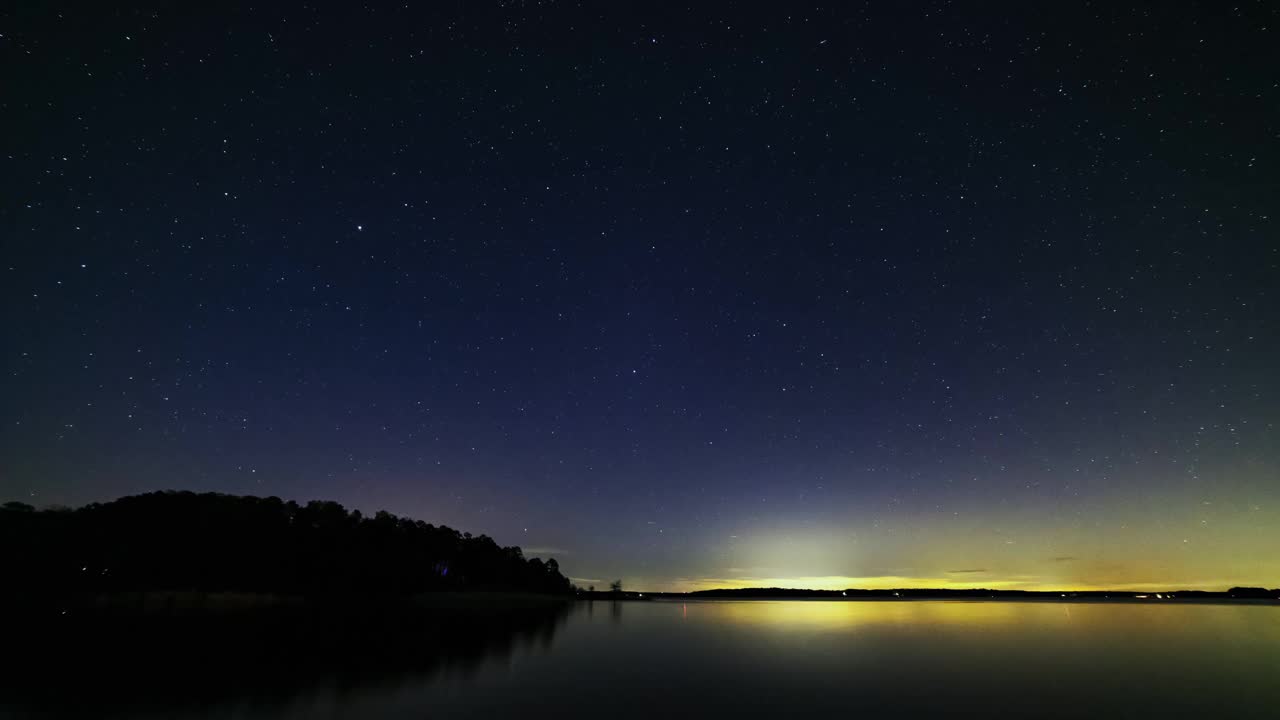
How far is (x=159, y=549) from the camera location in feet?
273

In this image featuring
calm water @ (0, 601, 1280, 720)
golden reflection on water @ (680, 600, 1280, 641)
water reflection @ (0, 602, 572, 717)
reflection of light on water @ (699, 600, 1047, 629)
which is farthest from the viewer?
reflection of light on water @ (699, 600, 1047, 629)

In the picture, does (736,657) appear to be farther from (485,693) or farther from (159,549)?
(159,549)

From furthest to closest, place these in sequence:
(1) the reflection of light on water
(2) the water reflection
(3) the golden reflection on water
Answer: (1) the reflection of light on water → (3) the golden reflection on water → (2) the water reflection

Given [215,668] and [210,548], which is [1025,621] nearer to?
[215,668]

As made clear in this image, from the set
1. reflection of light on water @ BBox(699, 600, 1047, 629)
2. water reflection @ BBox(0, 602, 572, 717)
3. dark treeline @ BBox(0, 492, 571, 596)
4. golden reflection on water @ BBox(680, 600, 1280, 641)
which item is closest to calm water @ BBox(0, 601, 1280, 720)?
water reflection @ BBox(0, 602, 572, 717)

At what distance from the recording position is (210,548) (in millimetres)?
88312

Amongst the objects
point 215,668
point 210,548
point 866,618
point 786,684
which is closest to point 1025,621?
point 866,618

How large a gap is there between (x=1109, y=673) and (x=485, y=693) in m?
30.2

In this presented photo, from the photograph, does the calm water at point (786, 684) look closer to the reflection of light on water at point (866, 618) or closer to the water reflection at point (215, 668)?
the water reflection at point (215, 668)

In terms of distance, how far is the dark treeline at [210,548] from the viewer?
250 ft

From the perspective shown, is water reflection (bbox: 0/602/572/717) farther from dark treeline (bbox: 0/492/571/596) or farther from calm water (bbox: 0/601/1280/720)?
dark treeline (bbox: 0/492/571/596)

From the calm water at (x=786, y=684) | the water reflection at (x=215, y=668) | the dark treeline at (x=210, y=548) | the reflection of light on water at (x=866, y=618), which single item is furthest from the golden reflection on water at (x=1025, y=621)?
the dark treeline at (x=210, y=548)

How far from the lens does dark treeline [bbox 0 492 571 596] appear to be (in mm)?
76312

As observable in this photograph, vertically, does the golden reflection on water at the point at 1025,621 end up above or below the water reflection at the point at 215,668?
below
